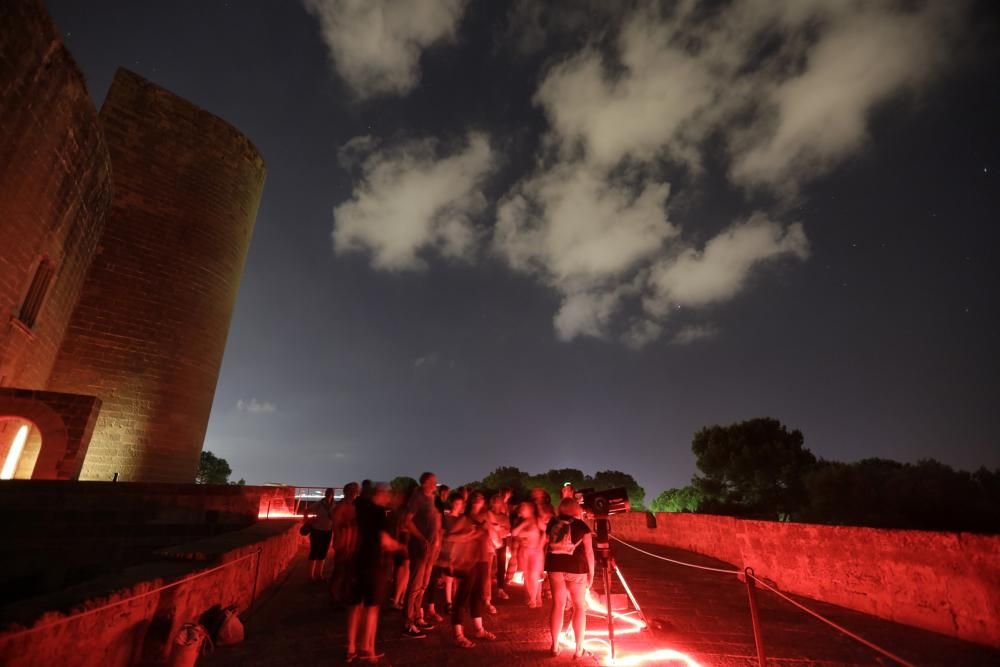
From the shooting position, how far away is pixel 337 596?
17.2 ft

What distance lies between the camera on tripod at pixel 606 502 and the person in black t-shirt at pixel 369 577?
7.23ft

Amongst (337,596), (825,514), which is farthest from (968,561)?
(825,514)

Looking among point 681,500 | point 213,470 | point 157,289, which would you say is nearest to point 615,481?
point 681,500

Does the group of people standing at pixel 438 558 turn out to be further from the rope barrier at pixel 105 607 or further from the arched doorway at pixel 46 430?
the arched doorway at pixel 46 430

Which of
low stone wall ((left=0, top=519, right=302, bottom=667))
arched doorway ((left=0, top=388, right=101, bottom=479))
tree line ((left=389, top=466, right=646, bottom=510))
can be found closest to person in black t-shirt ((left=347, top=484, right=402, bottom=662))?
low stone wall ((left=0, top=519, right=302, bottom=667))

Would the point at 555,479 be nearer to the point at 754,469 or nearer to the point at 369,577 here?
the point at 754,469

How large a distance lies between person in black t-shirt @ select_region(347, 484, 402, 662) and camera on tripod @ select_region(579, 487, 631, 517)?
2205 millimetres

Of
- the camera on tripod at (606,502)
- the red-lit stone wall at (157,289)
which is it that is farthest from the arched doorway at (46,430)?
the camera on tripod at (606,502)

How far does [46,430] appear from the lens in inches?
420

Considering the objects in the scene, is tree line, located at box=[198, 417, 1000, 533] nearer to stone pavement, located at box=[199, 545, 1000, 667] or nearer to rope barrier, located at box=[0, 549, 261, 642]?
stone pavement, located at box=[199, 545, 1000, 667]

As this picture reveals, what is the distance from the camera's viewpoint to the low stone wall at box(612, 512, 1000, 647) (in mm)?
5402

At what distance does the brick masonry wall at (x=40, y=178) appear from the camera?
9.43 metres

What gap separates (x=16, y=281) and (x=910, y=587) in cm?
1730

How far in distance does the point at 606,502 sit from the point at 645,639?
58.2 inches
